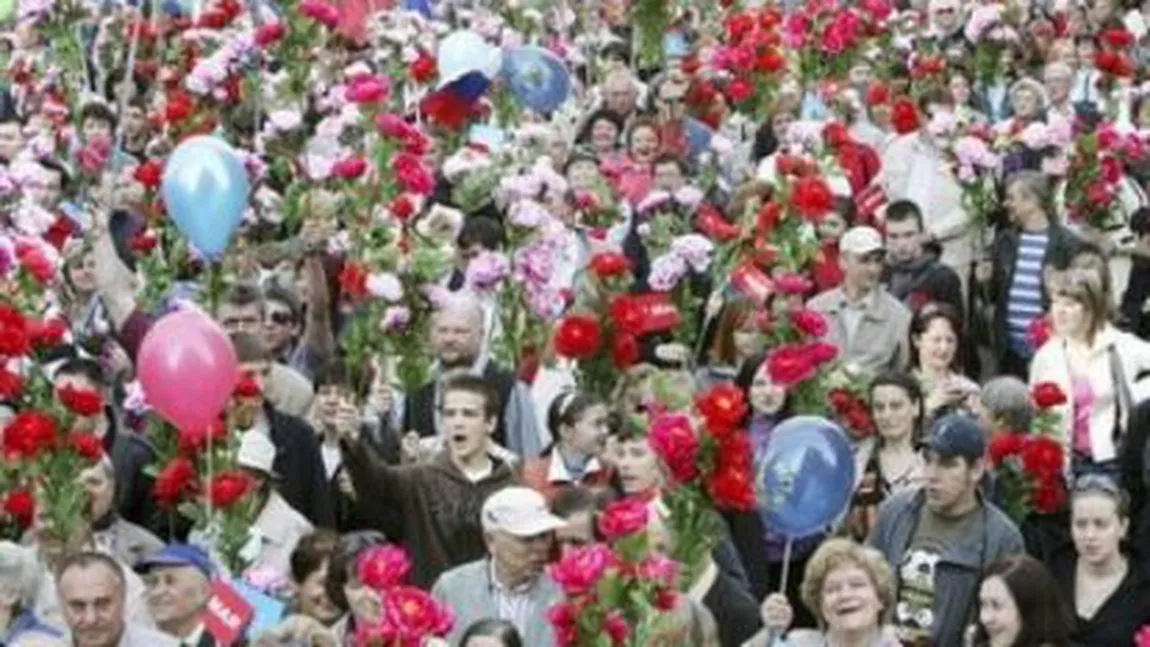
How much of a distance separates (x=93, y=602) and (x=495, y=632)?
45.4 inches

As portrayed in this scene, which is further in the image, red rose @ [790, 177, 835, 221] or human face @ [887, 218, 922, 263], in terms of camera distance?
human face @ [887, 218, 922, 263]

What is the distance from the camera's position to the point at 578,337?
12734 mm

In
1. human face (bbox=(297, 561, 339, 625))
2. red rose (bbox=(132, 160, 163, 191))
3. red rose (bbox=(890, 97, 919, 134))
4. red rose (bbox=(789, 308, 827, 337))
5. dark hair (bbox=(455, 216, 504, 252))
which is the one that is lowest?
human face (bbox=(297, 561, 339, 625))

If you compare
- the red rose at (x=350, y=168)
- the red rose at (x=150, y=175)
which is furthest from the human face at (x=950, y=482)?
the red rose at (x=150, y=175)

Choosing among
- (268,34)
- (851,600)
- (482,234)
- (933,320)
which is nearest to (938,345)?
(933,320)

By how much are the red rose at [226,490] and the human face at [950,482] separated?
81.9 inches

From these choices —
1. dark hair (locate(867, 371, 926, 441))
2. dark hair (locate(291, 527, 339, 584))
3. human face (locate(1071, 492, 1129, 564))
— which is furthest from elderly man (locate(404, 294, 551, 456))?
human face (locate(1071, 492, 1129, 564))

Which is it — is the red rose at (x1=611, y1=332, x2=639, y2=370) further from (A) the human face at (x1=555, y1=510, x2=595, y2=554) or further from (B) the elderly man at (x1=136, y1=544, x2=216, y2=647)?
(B) the elderly man at (x1=136, y1=544, x2=216, y2=647)

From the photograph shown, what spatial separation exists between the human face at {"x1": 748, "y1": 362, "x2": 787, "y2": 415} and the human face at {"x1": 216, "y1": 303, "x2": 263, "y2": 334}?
1859mm

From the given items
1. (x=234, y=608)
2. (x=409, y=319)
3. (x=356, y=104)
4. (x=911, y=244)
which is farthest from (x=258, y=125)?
(x=234, y=608)

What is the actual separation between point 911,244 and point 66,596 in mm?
6518

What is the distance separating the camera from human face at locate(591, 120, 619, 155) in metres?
18.5

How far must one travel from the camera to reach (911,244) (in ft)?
53.1

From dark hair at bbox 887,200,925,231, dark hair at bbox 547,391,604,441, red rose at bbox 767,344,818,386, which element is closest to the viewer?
red rose at bbox 767,344,818,386
